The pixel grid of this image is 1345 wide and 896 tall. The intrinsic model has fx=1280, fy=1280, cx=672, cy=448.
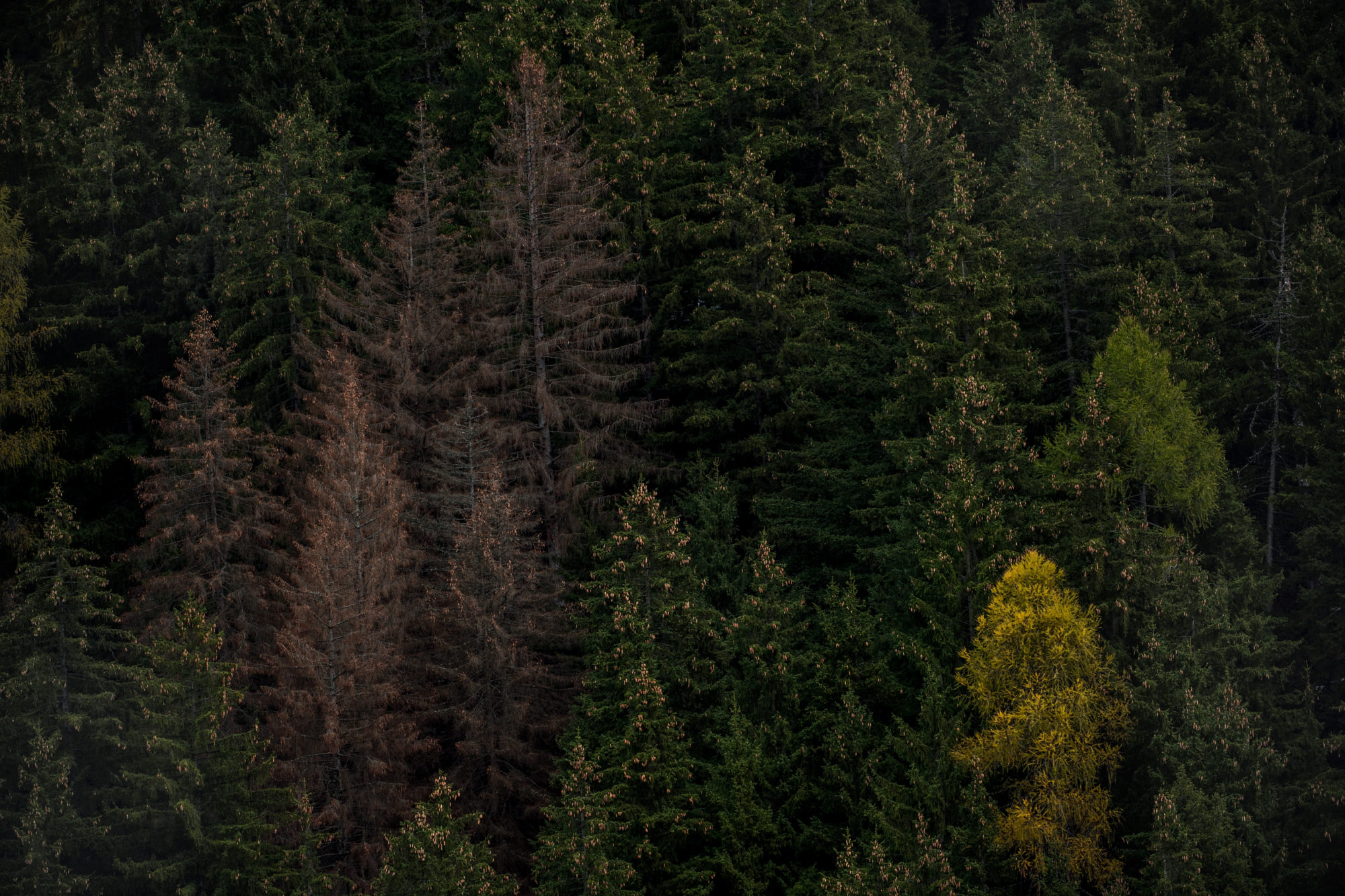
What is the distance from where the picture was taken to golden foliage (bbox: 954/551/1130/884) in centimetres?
2650

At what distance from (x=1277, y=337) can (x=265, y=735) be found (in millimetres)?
29359

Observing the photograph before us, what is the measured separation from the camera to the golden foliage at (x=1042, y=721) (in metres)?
26.5

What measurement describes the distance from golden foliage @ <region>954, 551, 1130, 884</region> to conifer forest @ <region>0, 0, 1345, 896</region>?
0.37 ft

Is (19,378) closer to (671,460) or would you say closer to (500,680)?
(500,680)

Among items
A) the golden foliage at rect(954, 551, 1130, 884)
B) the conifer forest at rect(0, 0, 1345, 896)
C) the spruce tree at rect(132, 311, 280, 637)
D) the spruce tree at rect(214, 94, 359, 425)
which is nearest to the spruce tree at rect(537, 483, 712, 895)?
the conifer forest at rect(0, 0, 1345, 896)

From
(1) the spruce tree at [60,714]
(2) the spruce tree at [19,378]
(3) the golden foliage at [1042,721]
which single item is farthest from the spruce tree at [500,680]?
(2) the spruce tree at [19,378]

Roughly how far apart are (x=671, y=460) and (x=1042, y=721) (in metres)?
13.1

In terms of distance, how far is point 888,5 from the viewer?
49844 millimetres

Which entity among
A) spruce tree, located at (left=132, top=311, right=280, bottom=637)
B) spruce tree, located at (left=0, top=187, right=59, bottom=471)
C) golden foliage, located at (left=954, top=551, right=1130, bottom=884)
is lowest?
golden foliage, located at (left=954, top=551, right=1130, bottom=884)

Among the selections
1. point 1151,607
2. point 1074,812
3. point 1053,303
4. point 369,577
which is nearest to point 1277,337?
point 1053,303

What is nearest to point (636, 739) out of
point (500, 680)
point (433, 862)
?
point (500, 680)

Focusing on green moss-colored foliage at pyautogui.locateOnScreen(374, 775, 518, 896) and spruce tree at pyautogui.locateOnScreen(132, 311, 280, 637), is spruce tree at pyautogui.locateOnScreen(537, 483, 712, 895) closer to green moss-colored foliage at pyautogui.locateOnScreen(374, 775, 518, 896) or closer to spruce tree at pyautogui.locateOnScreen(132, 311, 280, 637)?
green moss-colored foliage at pyautogui.locateOnScreen(374, 775, 518, 896)

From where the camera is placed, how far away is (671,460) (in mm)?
35688

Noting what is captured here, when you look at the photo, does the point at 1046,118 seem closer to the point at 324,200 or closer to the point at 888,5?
the point at 888,5
